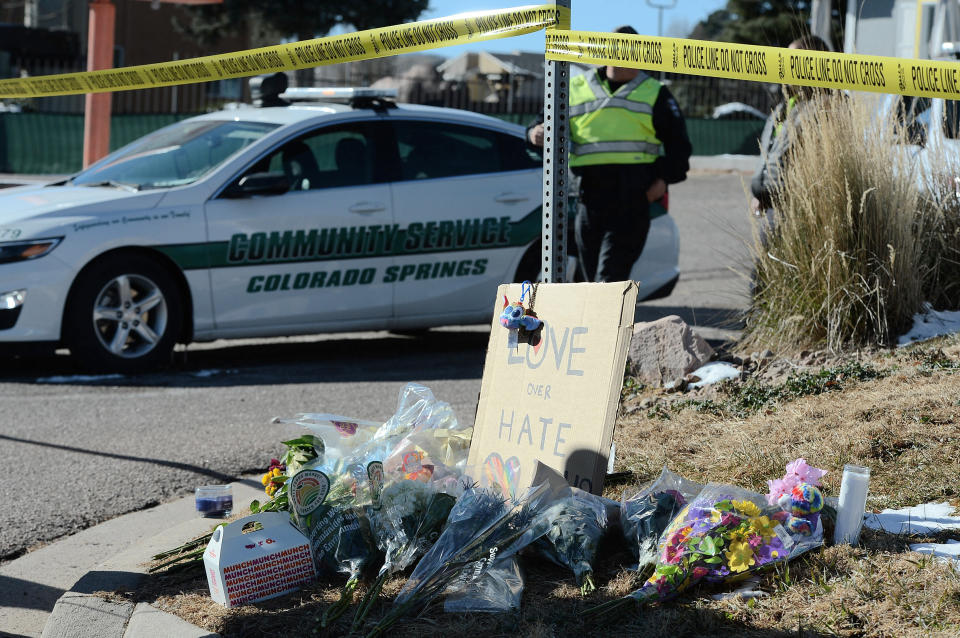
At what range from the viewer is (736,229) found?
636 cm

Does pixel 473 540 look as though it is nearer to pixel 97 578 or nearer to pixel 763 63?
pixel 97 578

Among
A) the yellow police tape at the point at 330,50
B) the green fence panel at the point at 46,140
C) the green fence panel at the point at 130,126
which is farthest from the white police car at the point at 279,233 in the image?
the green fence panel at the point at 46,140

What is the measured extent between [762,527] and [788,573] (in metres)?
0.14

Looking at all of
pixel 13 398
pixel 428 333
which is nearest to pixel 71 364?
pixel 13 398

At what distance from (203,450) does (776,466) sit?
272 cm

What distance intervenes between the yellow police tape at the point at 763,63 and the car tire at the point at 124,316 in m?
3.91

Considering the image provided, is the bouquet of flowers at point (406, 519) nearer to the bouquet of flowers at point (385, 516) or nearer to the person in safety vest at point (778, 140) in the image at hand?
the bouquet of flowers at point (385, 516)

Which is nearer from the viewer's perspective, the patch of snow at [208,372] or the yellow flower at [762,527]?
the yellow flower at [762,527]

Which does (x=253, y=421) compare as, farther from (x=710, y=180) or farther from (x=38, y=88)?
(x=710, y=180)

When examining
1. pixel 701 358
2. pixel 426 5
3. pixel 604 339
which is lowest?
pixel 701 358

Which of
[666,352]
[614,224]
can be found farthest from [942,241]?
[614,224]

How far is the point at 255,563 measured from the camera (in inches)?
127

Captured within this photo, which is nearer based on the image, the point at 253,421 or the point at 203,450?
the point at 203,450

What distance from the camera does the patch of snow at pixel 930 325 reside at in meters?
5.52
